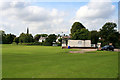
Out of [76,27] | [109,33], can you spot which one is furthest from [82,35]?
[76,27]

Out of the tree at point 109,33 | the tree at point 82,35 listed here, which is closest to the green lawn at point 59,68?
the tree at point 109,33

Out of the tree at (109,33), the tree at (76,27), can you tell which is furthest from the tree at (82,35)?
the tree at (76,27)

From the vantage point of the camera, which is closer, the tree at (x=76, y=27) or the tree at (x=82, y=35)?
the tree at (x=82, y=35)

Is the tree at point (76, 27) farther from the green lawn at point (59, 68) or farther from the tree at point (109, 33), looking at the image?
the green lawn at point (59, 68)

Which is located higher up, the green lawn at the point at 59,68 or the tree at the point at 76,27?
the tree at the point at 76,27

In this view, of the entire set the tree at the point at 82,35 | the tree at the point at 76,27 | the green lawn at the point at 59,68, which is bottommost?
the green lawn at the point at 59,68

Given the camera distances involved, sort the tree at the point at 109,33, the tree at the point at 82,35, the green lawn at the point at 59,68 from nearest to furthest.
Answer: the green lawn at the point at 59,68 < the tree at the point at 109,33 < the tree at the point at 82,35

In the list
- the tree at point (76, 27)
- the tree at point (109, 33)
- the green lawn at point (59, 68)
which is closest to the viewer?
the green lawn at point (59, 68)

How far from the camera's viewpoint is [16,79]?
6797 mm

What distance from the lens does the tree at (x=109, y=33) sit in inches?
2021

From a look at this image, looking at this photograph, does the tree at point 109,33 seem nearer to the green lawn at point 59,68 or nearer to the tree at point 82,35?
the tree at point 82,35

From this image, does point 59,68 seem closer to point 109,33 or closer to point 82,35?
point 109,33

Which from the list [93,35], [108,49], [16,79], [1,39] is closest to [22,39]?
[1,39]

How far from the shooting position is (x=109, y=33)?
52406 mm
